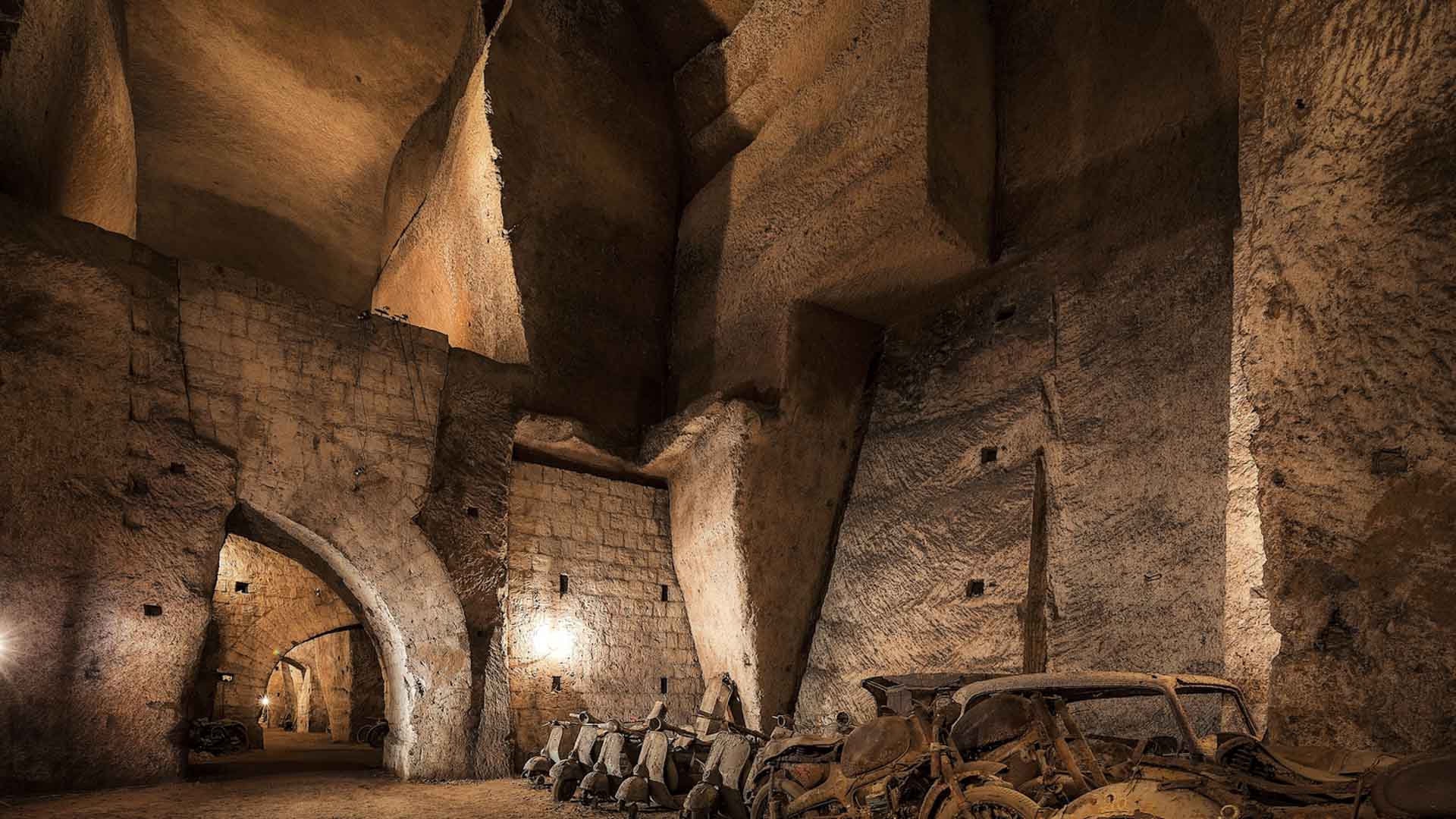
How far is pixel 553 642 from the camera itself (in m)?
8.72

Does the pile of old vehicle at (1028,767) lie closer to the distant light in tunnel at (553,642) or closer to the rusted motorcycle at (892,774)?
the rusted motorcycle at (892,774)

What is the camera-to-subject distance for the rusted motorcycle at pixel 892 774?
12.8ft

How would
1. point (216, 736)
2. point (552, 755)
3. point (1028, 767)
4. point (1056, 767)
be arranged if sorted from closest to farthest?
point (1056, 767) → point (1028, 767) → point (552, 755) → point (216, 736)

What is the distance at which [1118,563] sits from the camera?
6.87 meters

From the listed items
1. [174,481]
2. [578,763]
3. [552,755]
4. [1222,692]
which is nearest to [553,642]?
[552,755]

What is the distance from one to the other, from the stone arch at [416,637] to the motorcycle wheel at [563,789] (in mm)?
1410

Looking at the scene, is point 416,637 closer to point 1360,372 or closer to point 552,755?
point 552,755

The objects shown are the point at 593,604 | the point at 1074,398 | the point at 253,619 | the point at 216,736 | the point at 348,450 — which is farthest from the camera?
the point at 253,619

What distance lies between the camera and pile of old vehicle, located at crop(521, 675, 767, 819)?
5863mm

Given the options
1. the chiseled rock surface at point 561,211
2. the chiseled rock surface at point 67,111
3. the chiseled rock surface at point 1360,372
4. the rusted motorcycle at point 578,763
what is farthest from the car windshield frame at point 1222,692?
the chiseled rock surface at point 67,111

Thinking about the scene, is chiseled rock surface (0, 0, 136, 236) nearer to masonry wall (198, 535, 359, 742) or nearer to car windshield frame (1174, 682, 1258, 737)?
masonry wall (198, 535, 359, 742)

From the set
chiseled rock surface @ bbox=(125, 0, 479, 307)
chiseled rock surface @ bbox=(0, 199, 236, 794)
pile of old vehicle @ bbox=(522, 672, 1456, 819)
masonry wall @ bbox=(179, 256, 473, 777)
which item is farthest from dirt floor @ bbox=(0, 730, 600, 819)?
chiseled rock surface @ bbox=(125, 0, 479, 307)

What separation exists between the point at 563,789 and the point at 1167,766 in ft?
15.6

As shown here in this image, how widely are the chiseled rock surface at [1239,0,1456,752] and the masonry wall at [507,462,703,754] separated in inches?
239
